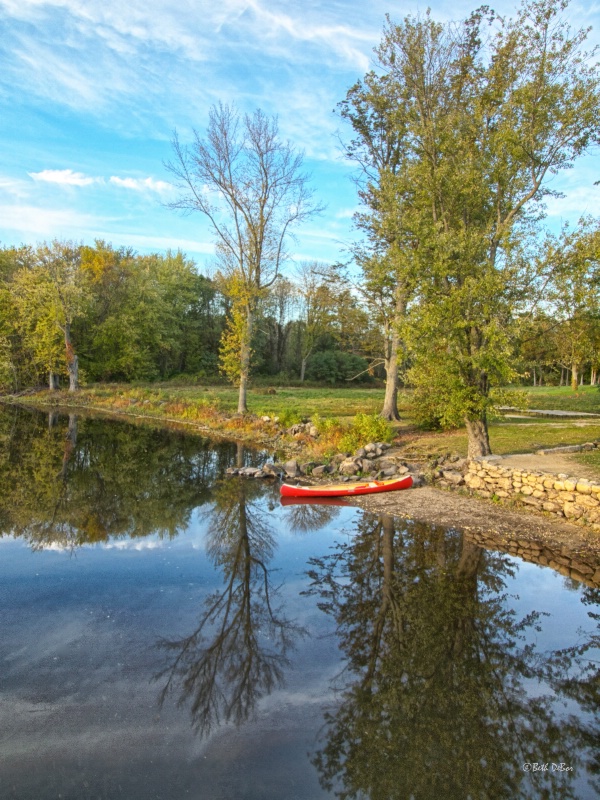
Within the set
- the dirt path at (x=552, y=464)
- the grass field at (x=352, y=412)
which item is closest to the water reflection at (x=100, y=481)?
the grass field at (x=352, y=412)

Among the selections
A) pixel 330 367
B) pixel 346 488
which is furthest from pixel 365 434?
pixel 330 367

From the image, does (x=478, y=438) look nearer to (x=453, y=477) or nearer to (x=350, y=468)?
(x=453, y=477)

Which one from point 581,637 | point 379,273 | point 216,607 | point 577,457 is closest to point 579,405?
point 577,457

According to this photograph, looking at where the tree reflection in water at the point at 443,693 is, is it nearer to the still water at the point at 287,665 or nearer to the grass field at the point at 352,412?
the still water at the point at 287,665

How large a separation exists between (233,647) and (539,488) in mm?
8702

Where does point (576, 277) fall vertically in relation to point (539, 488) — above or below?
above

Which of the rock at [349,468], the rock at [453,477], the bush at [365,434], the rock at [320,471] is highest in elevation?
the bush at [365,434]

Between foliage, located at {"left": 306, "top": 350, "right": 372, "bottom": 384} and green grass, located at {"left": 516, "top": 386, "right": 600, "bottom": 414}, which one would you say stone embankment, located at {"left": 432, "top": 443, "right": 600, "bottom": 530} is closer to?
green grass, located at {"left": 516, "top": 386, "right": 600, "bottom": 414}

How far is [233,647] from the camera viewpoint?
23.4ft

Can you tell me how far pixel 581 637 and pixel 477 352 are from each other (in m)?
8.69

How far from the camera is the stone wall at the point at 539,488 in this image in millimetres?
11461

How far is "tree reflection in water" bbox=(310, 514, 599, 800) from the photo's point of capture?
16.1 feet

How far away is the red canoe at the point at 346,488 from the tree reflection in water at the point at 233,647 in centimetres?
331

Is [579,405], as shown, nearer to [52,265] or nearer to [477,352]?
[477,352]
